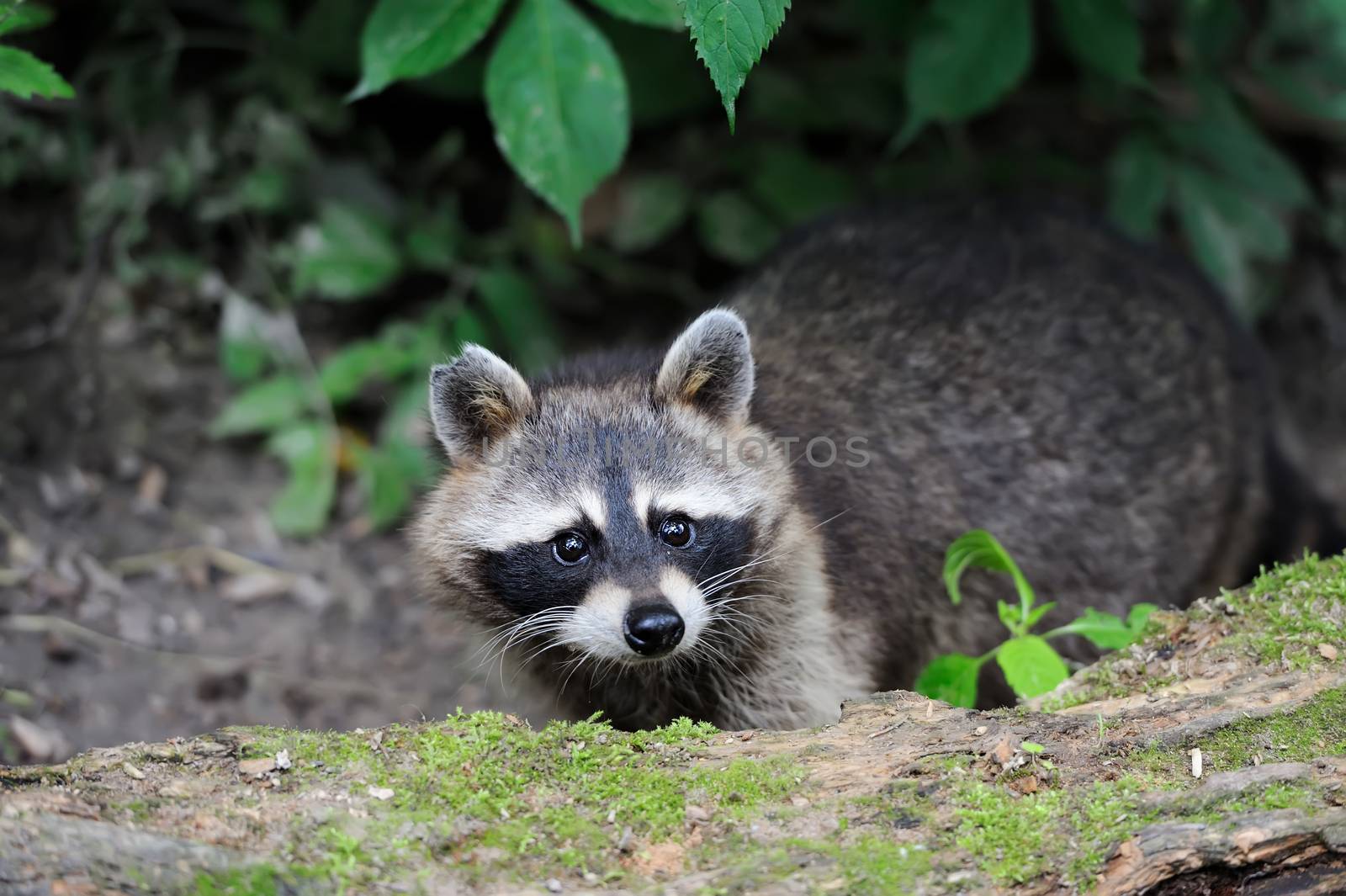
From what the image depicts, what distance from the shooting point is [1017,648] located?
335 centimetres

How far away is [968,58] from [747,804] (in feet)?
10.6

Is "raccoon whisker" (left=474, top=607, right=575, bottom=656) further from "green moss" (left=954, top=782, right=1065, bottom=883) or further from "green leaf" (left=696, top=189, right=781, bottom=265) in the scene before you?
"green leaf" (left=696, top=189, right=781, bottom=265)

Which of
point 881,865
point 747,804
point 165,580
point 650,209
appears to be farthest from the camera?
point 650,209

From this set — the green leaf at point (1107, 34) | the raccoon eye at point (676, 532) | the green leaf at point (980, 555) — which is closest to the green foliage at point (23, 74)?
the raccoon eye at point (676, 532)

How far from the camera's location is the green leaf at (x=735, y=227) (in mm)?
5844

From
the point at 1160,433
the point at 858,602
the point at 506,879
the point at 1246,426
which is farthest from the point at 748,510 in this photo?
the point at 1246,426

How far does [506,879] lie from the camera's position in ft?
7.61

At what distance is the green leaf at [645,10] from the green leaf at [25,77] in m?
1.62

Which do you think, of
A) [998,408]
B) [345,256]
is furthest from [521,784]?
[345,256]

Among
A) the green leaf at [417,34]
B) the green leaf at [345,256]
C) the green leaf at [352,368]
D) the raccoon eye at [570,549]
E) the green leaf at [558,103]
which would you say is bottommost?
the raccoon eye at [570,549]

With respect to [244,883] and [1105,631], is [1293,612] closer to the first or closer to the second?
[1105,631]

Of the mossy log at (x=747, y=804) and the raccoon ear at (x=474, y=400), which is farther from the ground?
the raccoon ear at (x=474, y=400)

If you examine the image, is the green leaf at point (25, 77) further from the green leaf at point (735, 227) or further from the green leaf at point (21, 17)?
the green leaf at point (735, 227)

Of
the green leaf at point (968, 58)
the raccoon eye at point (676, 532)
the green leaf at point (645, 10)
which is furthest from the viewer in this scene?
the green leaf at point (968, 58)
